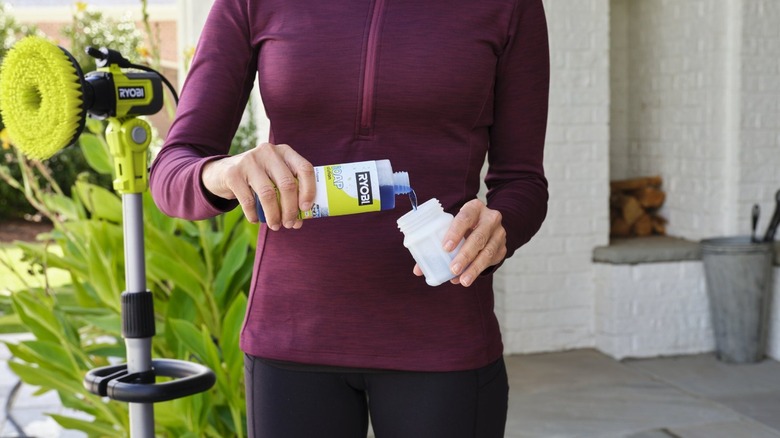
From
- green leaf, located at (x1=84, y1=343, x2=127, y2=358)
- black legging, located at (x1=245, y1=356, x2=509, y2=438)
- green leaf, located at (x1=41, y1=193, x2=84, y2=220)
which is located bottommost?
green leaf, located at (x1=84, y1=343, x2=127, y2=358)

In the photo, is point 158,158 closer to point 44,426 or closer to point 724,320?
point 44,426

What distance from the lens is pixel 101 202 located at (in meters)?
3.36

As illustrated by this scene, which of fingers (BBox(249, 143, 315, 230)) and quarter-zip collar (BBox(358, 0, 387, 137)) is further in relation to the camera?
quarter-zip collar (BBox(358, 0, 387, 137))

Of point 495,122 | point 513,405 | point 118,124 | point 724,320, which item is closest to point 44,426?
point 513,405

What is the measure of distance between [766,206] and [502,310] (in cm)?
136

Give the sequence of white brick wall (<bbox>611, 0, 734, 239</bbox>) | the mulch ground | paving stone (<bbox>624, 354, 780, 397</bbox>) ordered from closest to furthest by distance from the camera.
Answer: paving stone (<bbox>624, 354, 780, 397</bbox>), white brick wall (<bbox>611, 0, 734, 239</bbox>), the mulch ground

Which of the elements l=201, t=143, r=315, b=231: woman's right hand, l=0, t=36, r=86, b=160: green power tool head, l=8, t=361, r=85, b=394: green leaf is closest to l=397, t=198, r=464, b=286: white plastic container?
l=201, t=143, r=315, b=231: woman's right hand

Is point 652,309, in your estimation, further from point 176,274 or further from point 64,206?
point 64,206

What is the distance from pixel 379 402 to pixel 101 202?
231cm

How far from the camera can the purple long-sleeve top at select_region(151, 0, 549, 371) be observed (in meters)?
1.25

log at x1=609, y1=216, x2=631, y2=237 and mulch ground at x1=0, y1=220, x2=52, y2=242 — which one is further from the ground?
log at x1=609, y1=216, x2=631, y2=237

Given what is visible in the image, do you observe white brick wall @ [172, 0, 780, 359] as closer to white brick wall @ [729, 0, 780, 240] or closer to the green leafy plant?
white brick wall @ [729, 0, 780, 240]

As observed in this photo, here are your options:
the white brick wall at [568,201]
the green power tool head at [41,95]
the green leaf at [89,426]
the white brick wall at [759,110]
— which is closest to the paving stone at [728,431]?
the white brick wall at [568,201]

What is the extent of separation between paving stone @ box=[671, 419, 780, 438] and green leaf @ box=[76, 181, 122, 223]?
6.96 ft
